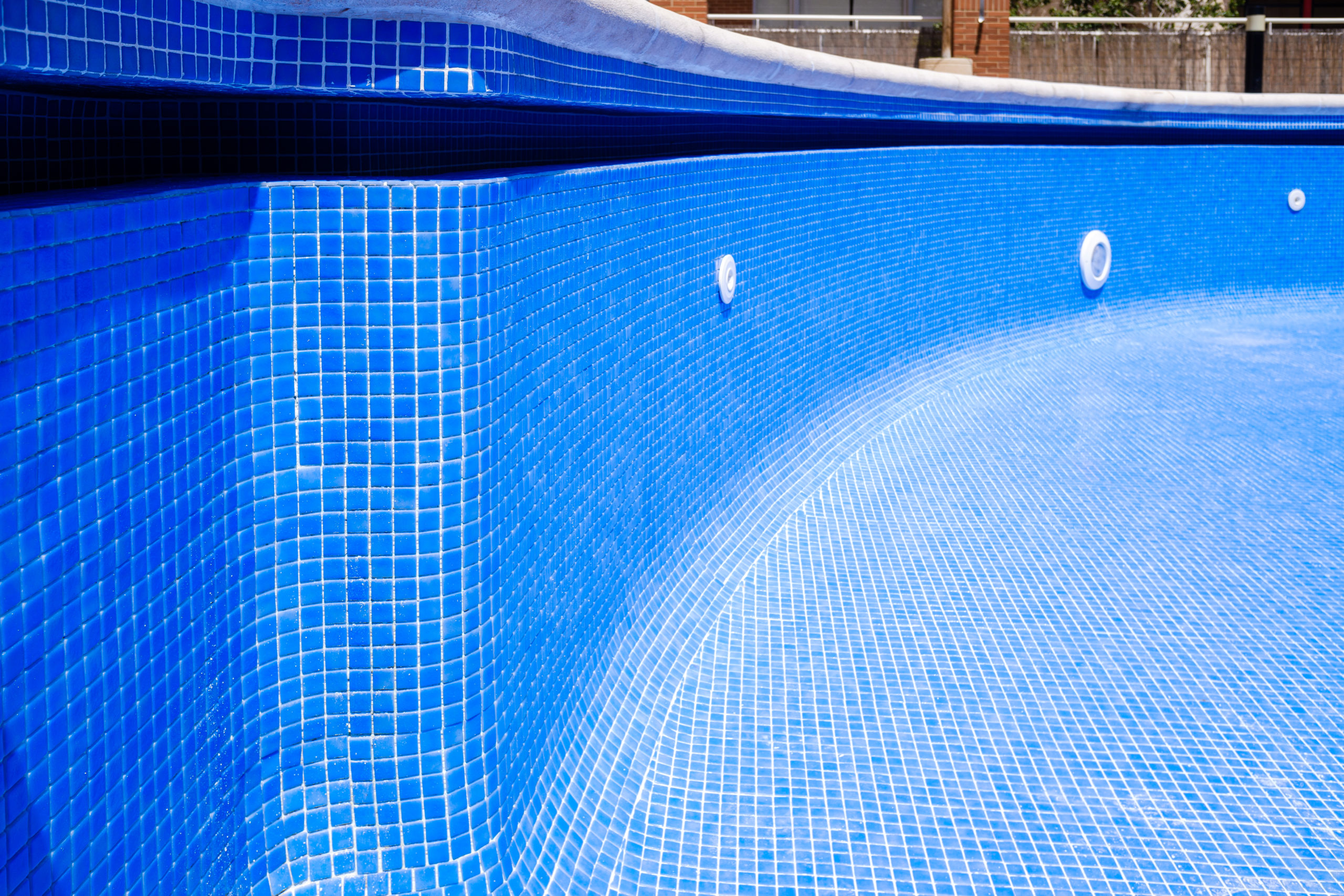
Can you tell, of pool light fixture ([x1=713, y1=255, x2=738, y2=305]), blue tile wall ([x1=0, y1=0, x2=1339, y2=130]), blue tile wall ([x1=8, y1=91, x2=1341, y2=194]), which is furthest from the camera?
pool light fixture ([x1=713, y1=255, x2=738, y2=305])

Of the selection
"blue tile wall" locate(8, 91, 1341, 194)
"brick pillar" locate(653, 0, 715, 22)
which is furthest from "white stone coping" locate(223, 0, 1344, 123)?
"brick pillar" locate(653, 0, 715, 22)

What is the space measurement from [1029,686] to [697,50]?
252 centimetres

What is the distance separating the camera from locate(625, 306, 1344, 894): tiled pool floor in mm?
3412

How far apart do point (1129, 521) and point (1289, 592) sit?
1019 mm

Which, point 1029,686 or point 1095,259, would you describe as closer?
point 1029,686

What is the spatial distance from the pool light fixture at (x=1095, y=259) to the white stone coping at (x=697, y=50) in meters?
1.09

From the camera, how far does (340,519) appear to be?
2.83 m

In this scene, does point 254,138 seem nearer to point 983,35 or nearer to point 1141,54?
point 983,35

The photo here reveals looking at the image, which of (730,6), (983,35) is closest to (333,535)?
(983,35)

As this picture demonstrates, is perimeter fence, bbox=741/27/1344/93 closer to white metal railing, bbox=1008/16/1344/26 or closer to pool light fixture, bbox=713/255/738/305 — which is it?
white metal railing, bbox=1008/16/1344/26

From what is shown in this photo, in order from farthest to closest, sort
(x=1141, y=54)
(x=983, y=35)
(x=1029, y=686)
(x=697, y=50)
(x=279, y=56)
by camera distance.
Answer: (x=1141, y=54), (x=983, y=35), (x=697, y=50), (x=1029, y=686), (x=279, y=56)

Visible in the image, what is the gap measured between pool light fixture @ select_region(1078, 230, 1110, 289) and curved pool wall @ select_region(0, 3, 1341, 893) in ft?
23.5

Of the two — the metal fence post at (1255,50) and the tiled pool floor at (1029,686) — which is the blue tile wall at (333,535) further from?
the metal fence post at (1255,50)

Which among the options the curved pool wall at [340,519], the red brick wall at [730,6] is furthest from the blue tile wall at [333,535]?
the red brick wall at [730,6]
